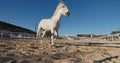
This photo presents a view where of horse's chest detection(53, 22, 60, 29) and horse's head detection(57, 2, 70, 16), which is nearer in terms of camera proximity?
horse's chest detection(53, 22, 60, 29)

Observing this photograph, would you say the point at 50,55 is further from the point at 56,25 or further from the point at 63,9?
the point at 63,9

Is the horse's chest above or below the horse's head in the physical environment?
below

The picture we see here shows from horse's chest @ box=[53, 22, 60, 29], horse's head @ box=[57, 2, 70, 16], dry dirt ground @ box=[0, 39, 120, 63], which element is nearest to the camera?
dry dirt ground @ box=[0, 39, 120, 63]

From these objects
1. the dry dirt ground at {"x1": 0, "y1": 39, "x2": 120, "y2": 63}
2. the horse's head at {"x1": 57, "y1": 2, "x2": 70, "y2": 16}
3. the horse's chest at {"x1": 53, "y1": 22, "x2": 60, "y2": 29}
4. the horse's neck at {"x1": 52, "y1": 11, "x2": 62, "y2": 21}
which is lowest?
the dry dirt ground at {"x1": 0, "y1": 39, "x2": 120, "y2": 63}

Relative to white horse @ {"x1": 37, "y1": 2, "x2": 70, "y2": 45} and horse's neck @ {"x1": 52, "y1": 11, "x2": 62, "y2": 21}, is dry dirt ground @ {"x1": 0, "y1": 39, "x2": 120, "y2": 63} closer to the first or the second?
white horse @ {"x1": 37, "y1": 2, "x2": 70, "y2": 45}

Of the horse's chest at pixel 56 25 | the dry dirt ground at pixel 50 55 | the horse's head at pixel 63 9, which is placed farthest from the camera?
the horse's head at pixel 63 9

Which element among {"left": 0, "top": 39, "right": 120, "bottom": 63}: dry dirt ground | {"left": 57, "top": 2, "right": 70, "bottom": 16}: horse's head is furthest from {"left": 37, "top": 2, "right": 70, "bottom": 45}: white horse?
{"left": 0, "top": 39, "right": 120, "bottom": 63}: dry dirt ground

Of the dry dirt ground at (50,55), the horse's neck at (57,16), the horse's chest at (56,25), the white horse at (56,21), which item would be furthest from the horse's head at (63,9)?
the dry dirt ground at (50,55)

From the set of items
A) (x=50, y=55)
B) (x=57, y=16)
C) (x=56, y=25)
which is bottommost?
(x=50, y=55)

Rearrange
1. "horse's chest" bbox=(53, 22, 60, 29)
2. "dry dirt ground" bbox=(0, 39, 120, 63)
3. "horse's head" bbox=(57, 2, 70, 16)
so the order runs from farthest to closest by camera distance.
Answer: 1. "horse's head" bbox=(57, 2, 70, 16)
2. "horse's chest" bbox=(53, 22, 60, 29)
3. "dry dirt ground" bbox=(0, 39, 120, 63)

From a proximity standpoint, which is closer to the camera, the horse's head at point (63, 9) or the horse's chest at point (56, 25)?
the horse's chest at point (56, 25)

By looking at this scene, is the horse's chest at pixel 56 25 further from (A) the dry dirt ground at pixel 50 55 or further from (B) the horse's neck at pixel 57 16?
(A) the dry dirt ground at pixel 50 55

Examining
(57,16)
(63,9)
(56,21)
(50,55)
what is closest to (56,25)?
(56,21)

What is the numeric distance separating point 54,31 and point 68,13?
1043mm
